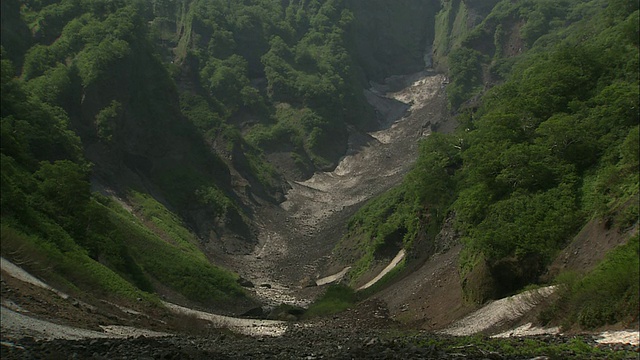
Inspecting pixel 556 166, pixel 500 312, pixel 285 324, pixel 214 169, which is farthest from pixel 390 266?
pixel 214 169

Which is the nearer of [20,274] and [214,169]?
[20,274]

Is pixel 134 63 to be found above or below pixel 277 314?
above

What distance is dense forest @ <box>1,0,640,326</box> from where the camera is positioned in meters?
36.0

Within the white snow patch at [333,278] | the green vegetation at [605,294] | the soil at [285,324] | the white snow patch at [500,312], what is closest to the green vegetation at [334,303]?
the soil at [285,324]

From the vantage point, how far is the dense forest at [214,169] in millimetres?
36031

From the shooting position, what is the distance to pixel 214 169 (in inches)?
5172

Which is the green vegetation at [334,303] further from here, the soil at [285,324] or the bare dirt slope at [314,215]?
the bare dirt slope at [314,215]

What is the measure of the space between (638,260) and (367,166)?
156496mm

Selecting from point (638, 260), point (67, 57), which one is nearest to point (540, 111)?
point (638, 260)

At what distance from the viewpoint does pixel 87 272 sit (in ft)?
147

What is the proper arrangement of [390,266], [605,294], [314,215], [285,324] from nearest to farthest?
[605,294] → [285,324] → [390,266] → [314,215]

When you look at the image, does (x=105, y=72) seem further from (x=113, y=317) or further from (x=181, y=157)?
(x=113, y=317)

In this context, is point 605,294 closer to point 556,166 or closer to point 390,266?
point 556,166

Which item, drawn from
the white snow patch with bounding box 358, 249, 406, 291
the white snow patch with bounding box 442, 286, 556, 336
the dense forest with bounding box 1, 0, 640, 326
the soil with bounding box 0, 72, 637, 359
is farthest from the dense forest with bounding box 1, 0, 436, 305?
the white snow patch with bounding box 442, 286, 556, 336
